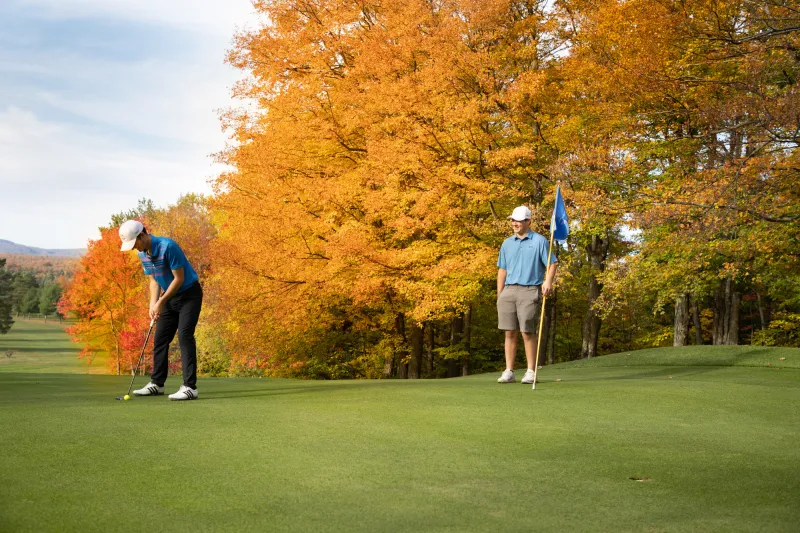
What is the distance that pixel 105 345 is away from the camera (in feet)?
171

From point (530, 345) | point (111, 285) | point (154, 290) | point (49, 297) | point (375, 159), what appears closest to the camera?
point (154, 290)

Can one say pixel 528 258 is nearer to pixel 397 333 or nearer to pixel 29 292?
pixel 397 333

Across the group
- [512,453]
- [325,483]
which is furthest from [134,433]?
[512,453]

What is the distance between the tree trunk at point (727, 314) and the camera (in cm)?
2716

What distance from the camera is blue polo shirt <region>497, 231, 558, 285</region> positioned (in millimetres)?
9531

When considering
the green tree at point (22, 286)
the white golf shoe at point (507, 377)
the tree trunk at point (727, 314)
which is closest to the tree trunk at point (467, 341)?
the tree trunk at point (727, 314)

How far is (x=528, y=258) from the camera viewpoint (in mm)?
9586

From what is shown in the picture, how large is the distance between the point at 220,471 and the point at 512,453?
1835 mm

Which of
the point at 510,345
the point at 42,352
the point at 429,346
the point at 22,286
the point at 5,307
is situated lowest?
the point at 42,352

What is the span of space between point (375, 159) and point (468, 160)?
8.54 feet

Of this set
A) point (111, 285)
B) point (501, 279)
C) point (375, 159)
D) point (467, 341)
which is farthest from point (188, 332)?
point (111, 285)

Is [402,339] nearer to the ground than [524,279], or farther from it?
nearer to the ground

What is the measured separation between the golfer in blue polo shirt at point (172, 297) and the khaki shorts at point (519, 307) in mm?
3772

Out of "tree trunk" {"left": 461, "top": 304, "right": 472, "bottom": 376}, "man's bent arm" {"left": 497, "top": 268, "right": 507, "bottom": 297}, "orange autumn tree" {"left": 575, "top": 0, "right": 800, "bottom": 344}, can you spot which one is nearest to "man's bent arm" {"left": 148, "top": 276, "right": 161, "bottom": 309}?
"man's bent arm" {"left": 497, "top": 268, "right": 507, "bottom": 297}
